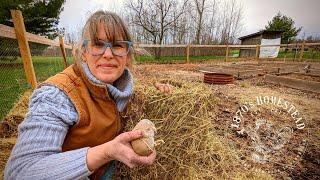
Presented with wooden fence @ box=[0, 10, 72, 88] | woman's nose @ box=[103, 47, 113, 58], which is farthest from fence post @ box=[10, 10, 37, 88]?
woman's nose @ box=[103, 47, 113, 58]

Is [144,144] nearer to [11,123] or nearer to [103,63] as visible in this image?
[103,63]

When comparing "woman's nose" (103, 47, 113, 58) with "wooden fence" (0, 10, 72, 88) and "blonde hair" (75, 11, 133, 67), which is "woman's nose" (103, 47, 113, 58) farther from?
"wooden fence" (0, 10, 72, 88)

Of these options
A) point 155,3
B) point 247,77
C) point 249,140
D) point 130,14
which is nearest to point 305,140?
point 249,140

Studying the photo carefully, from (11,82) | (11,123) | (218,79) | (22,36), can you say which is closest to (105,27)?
(22,36)

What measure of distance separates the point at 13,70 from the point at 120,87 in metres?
3.35

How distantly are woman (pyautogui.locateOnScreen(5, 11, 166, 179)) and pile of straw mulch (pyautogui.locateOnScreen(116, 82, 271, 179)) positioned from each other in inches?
17.2

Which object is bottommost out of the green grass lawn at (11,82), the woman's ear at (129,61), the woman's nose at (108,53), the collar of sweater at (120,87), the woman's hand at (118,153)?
the green grass lawn at (11,82)

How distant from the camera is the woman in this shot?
3.84ft

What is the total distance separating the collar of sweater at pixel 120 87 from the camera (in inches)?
61.9

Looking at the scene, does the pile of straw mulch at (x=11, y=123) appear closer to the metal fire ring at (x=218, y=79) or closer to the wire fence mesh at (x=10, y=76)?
the wire fence mesh at (x=10, y=76)

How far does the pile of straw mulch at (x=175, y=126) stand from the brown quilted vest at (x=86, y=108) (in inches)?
16.9

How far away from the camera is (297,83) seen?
7.89 metres

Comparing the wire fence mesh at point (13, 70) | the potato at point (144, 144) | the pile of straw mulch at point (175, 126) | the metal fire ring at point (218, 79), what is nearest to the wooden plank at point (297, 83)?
the metal fire ring at point (218, 79)

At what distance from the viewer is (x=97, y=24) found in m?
1.61
